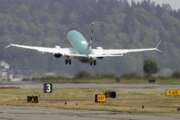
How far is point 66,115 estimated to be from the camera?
57.2 metres

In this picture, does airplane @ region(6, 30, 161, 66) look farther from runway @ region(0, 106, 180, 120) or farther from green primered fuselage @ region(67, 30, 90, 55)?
runway @ region(0, 106, 180, 120)

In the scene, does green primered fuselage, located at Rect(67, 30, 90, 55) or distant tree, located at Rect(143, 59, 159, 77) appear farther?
distant tree, located at Rect(143, 59, 159, 77)

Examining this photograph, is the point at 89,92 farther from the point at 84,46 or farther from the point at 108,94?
the point at 84,46

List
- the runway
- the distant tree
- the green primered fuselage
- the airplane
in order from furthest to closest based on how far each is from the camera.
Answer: the distant tree, the green primered fuselage, the airplane, the runway

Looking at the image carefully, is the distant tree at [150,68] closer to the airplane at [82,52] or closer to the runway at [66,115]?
the airplane at [82,52]

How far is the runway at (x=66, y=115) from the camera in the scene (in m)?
54.2

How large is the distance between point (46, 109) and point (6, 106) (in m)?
6.29

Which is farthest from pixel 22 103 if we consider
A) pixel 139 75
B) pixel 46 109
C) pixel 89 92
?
pixel 139 75

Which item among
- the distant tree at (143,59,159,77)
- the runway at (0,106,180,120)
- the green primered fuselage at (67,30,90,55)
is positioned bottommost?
the runway at (0,106,180,120)

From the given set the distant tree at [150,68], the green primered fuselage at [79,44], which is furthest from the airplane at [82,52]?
the distant tree at [150,68]

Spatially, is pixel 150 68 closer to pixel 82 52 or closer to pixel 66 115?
pixel 82 52

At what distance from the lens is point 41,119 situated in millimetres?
53031

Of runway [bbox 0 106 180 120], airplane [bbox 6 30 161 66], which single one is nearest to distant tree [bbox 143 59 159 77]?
airplane [bbox 6 30 161 66]

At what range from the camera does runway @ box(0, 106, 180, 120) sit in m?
54.2
